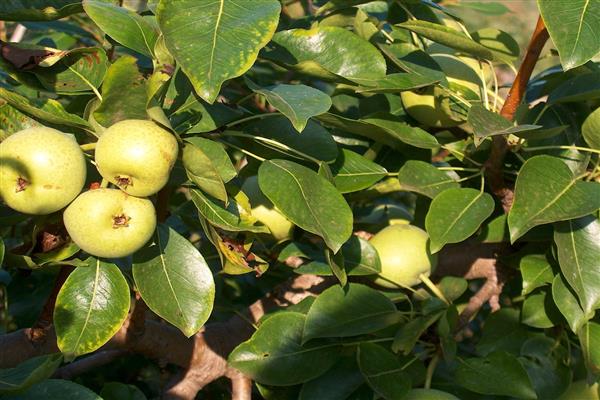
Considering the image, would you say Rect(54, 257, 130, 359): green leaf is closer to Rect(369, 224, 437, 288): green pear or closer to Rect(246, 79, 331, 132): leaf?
Rect(246, 79, 331, 132): leaf

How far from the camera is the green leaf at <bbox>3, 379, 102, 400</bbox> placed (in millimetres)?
995

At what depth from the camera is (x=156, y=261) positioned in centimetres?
110

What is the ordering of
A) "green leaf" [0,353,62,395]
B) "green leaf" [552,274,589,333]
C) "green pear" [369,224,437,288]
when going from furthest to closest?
"green pear" [369,224,437,288] → "green leaf" [552,274,589,333] → "green leaf" [0,353,62,395]

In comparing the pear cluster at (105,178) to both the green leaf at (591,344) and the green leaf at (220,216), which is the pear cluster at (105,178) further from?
the green leaf at (591,344)

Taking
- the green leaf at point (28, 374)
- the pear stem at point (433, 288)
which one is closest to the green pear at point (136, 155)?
the green leaf at point (28, 374)

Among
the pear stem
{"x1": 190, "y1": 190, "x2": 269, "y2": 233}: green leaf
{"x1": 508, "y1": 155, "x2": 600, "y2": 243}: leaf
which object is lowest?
the pear stem

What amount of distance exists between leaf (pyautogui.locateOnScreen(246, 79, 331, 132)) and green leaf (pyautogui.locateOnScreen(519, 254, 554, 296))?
0.51 meters

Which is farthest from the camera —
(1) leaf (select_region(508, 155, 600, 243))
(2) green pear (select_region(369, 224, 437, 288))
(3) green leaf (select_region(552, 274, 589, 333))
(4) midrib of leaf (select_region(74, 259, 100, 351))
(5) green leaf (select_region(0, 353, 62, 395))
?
(2) green pear (select_region(369, 224, 437, 288))

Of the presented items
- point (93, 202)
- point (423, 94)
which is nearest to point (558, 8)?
point (423, 94)

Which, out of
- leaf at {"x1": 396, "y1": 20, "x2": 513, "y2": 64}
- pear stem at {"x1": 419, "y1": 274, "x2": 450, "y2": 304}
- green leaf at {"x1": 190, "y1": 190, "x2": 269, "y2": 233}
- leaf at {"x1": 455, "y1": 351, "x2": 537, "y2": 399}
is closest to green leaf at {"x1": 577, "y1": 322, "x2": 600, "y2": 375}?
leaf at {"x1": 455, "y1": 351, "x2": 537, "y2": 399}

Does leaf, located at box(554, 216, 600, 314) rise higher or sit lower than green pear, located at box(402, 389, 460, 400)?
higher

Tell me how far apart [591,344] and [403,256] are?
1.08ft

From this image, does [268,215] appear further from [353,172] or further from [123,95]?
[123,95]

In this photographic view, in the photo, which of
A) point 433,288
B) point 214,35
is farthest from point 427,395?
point 214,35
